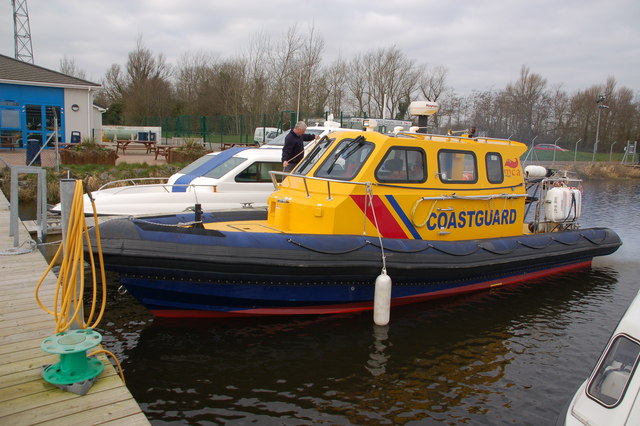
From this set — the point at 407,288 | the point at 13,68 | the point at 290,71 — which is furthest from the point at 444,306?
the point at 290,71

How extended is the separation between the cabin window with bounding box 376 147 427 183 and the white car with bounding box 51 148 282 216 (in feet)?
11.0

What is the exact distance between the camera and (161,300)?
550 cm

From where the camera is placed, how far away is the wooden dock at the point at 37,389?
126 inches

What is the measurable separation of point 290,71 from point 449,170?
928 inches

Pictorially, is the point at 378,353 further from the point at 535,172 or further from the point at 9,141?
the point at 9,141

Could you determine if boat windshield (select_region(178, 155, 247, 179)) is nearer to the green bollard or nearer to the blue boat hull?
the blue boat hull

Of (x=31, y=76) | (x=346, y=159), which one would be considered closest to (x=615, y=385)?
(x=346, y=159)

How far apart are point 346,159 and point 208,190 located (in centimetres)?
363

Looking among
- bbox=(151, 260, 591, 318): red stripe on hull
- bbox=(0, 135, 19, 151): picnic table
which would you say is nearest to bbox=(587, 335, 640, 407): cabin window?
bbox=(151, 260, 591, 318): red stripe on hull

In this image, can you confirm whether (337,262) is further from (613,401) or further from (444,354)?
(613,401)

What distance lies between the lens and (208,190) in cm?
938

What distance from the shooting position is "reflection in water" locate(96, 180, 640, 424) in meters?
4.46

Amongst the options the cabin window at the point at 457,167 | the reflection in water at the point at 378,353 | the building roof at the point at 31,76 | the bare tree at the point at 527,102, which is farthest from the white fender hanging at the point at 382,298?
the bare tree at the point at 527,102

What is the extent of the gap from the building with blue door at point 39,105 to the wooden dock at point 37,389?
687 inches
